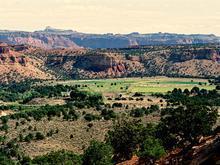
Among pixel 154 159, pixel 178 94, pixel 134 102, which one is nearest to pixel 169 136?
pixel 154 159

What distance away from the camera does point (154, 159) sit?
212 ft

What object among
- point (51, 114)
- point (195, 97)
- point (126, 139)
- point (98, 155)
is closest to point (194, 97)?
point (195, 97)

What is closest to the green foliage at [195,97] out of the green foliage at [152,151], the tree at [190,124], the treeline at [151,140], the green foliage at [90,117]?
the green foliage at [90,117]

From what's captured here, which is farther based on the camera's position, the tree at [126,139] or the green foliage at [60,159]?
the tree at [126,139]

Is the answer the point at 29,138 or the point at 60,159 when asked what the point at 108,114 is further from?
the point at 60,159

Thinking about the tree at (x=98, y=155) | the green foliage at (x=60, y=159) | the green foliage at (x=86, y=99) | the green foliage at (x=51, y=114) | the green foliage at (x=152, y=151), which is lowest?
the green foliage at (x=86, y=99)

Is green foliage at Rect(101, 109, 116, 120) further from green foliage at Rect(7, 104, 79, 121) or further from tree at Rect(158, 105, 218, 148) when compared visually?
tree at Rect(158, 105, 218, 148)

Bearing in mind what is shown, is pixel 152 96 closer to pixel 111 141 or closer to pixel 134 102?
pixel 134 102

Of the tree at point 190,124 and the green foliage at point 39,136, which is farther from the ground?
the tree at point 190,124

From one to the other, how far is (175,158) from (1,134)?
68194mm

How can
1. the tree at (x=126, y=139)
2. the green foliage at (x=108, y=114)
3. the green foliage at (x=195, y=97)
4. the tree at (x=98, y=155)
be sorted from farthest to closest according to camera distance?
the green foliage at (x=195, y=97) → the green foliage at (x=108, y=114) → the tree at (x=126, y=139) → the tree at (x=98, y=155)

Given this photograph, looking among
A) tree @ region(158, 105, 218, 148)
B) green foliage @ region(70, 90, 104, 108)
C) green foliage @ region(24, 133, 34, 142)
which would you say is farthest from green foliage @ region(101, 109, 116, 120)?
tree @ region(158, 105, 218, 148)

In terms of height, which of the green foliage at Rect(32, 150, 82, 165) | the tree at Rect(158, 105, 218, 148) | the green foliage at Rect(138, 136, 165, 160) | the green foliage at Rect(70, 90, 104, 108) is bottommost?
the green foliage at Rect(70, 90, 104, 108)

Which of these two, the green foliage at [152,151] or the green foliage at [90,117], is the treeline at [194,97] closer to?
the green foliage at [90,117]
